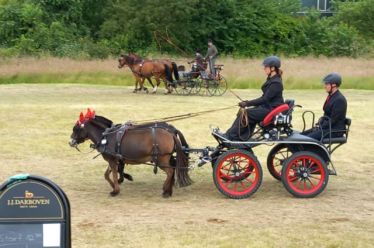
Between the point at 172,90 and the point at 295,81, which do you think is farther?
the point at 295,81

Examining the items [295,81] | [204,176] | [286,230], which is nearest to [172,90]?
[295,81]

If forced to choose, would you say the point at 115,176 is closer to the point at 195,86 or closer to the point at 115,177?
the point at 115,177

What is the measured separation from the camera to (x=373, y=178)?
10469 millimetres

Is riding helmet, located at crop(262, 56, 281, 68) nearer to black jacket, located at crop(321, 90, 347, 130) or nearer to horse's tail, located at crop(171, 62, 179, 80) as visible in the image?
black jacket, located at crop(321, 90, 347, 130)

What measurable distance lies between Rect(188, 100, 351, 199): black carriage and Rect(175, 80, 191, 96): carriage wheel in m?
15.2

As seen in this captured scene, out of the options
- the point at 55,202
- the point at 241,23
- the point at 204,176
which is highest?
the point at 241,23

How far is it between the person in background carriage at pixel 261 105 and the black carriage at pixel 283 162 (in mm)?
107

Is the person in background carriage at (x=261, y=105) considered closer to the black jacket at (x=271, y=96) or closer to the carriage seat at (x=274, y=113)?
the black jacket at (x=271, y=96)

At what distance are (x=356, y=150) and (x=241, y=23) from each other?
99.2 feet

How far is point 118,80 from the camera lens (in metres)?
29.2

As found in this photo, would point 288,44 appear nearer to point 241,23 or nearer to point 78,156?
point 241,23

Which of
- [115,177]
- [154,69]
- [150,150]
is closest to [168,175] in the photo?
[150,150]

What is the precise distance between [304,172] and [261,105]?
42.4 inches

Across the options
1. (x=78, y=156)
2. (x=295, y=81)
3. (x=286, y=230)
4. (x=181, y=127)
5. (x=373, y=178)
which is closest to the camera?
(x=286, y=230)
